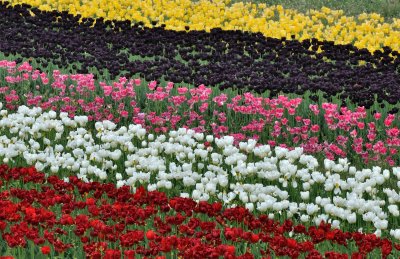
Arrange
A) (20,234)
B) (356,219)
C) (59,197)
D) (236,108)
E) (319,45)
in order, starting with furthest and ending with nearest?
(319,45)
(236,108)
(356,219)
(59,197)
(20,234)

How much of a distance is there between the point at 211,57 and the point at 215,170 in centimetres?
513

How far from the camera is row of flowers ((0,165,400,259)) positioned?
16.3ft

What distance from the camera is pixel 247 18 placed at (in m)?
15.4

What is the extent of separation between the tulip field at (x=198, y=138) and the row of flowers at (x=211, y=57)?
0.04 metres

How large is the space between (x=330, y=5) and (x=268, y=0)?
141 cm

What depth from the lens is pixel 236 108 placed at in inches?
362

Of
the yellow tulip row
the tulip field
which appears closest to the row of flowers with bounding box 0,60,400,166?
the tulip field

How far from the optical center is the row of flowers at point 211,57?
10.4 meters

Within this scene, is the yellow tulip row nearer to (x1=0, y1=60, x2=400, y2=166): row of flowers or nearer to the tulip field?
the tulip field

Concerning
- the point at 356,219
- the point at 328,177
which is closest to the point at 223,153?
the point at 328,177

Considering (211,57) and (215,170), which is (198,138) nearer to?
(215,170)

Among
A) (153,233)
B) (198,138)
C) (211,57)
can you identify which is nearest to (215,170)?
(198,138)

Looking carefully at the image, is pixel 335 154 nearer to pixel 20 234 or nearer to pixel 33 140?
pixel 33 140

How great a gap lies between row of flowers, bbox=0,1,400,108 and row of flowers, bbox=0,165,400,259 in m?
4.07
